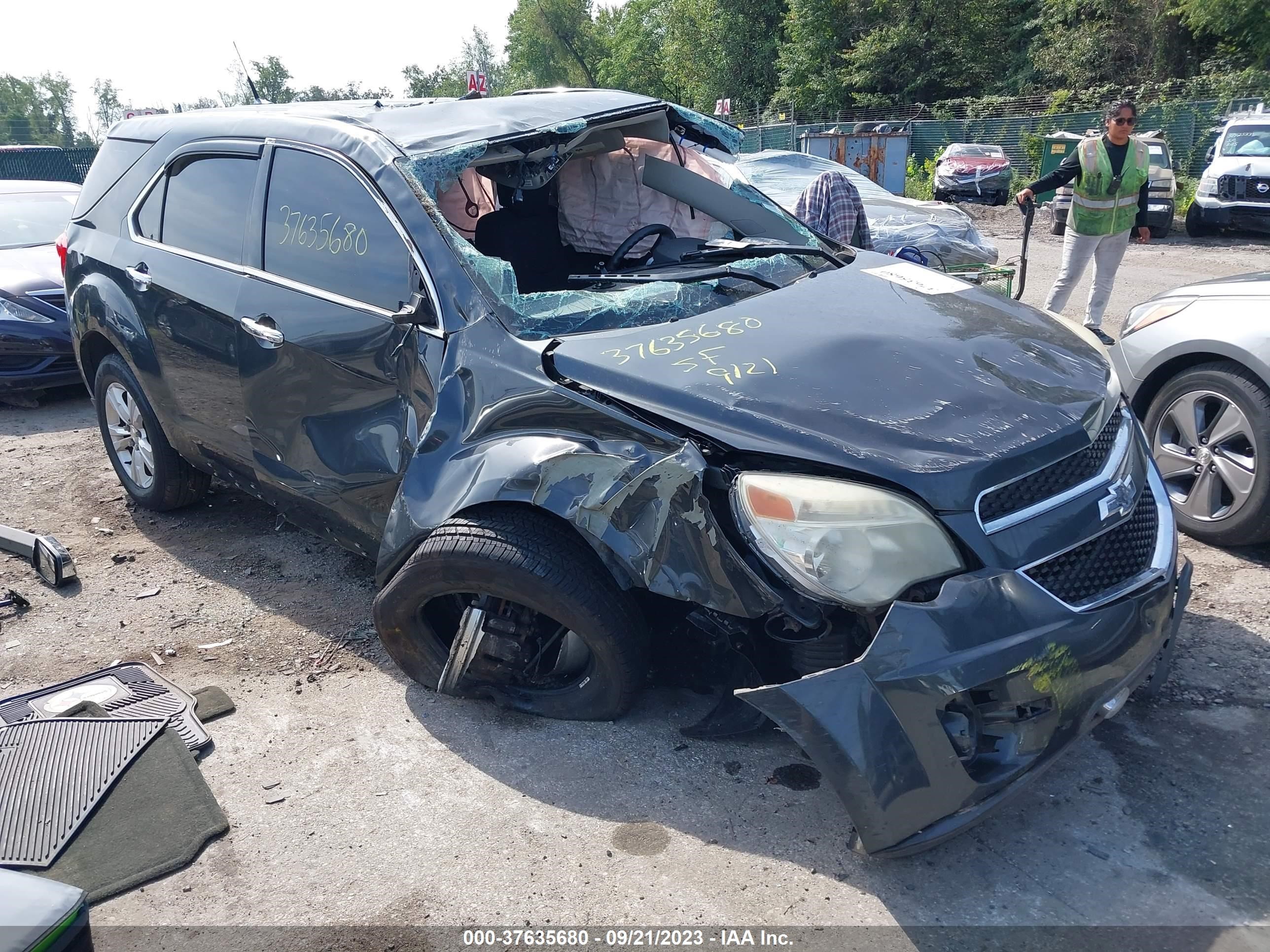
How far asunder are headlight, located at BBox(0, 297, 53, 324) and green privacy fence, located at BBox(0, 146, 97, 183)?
64.0 ft

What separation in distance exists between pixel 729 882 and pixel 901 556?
906mm

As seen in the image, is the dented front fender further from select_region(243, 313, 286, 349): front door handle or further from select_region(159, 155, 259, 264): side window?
select_region(159, 155, 259, 264): side window

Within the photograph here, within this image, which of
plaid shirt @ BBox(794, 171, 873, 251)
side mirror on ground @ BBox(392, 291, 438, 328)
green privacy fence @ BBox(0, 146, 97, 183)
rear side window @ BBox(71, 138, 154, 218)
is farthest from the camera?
green privacy fence @ BBox(0, 146, 97, 183)

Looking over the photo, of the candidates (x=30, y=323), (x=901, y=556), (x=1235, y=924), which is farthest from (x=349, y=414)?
(x=30, y=323)

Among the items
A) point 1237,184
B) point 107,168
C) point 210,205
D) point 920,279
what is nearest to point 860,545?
point 920,279

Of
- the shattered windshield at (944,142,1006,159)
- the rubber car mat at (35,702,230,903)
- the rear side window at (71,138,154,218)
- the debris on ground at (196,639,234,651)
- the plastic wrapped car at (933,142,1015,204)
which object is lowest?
the debris on ground at (196,639,234,651)

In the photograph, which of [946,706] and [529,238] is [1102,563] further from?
[529,238]

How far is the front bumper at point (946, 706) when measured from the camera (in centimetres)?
212

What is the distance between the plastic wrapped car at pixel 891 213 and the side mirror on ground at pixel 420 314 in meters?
4.13

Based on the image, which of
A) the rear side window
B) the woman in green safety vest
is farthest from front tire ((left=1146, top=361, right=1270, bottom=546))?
the rear side window

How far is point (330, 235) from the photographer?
10.7 ft

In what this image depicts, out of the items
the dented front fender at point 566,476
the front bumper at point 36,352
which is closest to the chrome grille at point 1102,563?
the dented front fender at point 566,476

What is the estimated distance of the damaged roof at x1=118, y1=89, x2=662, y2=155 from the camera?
3.28 metres

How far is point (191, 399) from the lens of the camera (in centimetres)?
393
